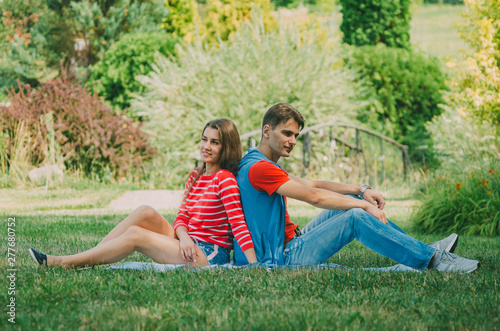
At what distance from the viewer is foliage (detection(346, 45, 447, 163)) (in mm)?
13812

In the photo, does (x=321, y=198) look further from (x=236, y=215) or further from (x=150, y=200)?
(x=150, y=200)

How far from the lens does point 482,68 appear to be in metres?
9.62

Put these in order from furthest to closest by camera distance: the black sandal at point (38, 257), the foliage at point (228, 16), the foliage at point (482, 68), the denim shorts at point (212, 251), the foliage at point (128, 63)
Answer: the foliage at point (228, 16) < the foliage at point (128, 63) < the foliage at point (482, 68) < the denim shorts at point (212, 251) < the black sandal at point (38, 257)

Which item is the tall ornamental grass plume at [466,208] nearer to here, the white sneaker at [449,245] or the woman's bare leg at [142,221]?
the white sneaker at [449,245]

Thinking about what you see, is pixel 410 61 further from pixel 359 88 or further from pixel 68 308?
pixel 68 308

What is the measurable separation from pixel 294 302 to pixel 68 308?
1169 mm

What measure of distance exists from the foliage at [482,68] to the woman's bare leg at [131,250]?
687 centimetres

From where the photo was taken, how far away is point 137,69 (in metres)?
15.2

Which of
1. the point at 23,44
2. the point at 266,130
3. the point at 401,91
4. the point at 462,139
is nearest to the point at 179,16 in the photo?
the point at 23,44

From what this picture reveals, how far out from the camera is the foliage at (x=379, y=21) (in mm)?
15430

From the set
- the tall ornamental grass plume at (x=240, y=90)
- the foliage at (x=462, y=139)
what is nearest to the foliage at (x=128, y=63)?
the tall ornamental grass plume at (x=240, y=90)

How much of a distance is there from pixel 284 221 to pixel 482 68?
7.18 metres

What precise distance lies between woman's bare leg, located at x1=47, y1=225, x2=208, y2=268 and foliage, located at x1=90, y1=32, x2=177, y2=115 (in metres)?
11.8

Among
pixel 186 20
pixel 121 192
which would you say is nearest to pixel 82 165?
pixel 121 192
